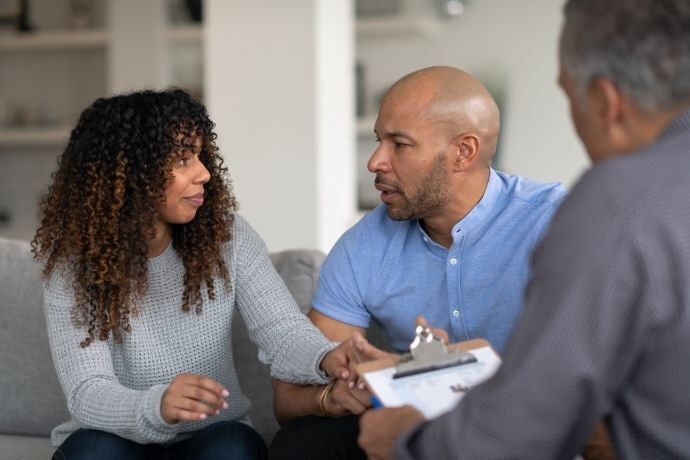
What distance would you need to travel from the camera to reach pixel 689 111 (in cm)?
120

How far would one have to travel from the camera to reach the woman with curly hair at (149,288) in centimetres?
201

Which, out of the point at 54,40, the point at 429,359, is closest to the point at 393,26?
the point at 54,40

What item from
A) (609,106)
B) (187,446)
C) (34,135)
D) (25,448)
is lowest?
(25,448)

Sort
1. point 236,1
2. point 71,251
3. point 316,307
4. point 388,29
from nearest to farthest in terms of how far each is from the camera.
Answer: point 71,251
point 316,307
point 236,1
point 388,29

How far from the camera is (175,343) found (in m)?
2.15

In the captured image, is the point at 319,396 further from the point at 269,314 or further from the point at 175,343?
the point at 175,343

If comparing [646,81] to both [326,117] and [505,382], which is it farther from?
[326,117]

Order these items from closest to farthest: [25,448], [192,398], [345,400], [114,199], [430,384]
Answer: [430,384] < [192,398] < [345,400] < [114,199] < [25,448]

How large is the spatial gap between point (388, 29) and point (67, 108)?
1.86 metres

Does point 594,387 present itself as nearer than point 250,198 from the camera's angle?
Yes

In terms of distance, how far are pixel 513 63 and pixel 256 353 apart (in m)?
4.26

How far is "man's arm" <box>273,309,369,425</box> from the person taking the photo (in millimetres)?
1935

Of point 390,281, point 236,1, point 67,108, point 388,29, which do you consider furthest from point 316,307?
point 67,108

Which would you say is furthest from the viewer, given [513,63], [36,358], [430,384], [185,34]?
[513,63]
